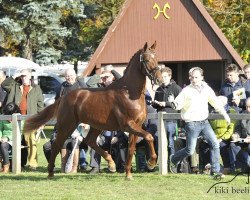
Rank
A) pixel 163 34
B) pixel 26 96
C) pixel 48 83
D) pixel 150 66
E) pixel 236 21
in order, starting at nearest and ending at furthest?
1. pixel 150 66
2. pixel 26 96
3. pixel 163 34
4. pixel 236 21
5. pixel 48 83

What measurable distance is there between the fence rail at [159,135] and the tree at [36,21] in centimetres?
1653

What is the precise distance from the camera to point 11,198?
487 inches

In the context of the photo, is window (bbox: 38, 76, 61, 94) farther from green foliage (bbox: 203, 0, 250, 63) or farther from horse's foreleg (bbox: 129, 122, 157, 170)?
horse's foreleg (bbox: 129, 122, 157, 170)

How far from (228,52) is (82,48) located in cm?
986

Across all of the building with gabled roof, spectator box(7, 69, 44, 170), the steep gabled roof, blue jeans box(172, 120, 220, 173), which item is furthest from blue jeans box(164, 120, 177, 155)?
the building with gabled roof

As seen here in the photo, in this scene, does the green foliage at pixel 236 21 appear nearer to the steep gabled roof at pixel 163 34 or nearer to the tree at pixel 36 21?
the steep gabled roof at pixel 163 34

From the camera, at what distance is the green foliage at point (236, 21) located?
113 ft

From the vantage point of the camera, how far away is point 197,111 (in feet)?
47.6

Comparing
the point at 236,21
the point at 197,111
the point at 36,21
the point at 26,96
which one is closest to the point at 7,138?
the point at 26,96

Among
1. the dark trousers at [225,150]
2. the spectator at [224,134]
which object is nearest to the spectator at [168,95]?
the spectator at [224,134]

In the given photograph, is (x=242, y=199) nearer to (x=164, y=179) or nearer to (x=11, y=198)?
(x=164, y=179)

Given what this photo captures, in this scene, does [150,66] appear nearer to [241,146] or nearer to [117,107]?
[117,107]

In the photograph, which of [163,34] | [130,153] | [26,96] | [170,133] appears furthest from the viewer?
[163,34]

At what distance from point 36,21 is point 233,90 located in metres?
17.9
